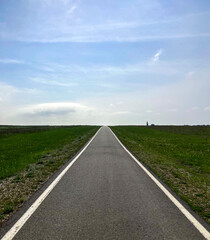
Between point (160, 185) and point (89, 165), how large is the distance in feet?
14.1

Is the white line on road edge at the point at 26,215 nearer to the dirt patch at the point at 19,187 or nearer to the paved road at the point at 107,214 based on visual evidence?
the paved road at the point at 107,214

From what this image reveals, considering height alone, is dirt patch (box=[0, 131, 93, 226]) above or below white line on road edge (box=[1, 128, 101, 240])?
below

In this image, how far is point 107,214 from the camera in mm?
4930

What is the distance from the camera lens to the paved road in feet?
13.4

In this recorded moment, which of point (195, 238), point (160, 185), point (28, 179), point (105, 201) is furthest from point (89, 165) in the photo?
point (195, 238)

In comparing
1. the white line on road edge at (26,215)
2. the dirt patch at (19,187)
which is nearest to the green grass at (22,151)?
the dirt patch at (19,187)

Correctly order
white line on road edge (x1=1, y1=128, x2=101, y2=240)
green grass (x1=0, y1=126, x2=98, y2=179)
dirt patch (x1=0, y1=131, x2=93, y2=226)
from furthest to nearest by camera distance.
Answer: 1. green grass (x1=0, y1=126, x2=98, y2=179)
2. dirt patch (x1=0, y1=131, x2=93, y2=226)
3. white line on road edge (x1=1, y1=128, x2=101, y2=240)

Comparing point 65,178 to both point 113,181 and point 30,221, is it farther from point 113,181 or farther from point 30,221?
point 30,221

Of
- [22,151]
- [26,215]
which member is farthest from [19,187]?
[22,151]

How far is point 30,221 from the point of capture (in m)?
4.60

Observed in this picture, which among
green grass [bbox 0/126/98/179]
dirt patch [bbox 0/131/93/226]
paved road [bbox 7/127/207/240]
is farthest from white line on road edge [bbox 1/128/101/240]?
green grass [bbox 0/126/98/179]

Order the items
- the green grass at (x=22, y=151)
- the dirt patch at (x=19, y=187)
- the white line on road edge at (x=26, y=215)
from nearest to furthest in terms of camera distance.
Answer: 1. the white line on road edge at (x=26, y=215)
2. the dirt patch at (x=19, y=187)
3. the green grass at (x=22, y=151)

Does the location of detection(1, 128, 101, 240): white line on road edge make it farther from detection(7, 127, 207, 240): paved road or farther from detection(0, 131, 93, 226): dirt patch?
detection(0, 131, 93, 226): dirt patch

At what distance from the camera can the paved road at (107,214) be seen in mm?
4090
